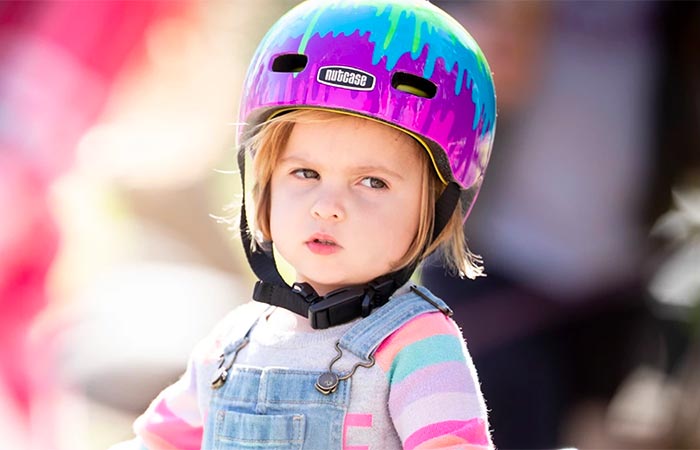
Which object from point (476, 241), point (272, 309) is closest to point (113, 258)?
point (476, 241)

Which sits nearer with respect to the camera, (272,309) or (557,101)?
(272,309)

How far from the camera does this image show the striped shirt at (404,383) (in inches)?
103

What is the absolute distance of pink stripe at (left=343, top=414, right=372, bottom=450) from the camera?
269 cm

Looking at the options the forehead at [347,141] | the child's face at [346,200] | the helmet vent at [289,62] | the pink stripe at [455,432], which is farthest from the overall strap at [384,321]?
the helmet vent at [289,62]

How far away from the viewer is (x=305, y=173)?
9.61 ft

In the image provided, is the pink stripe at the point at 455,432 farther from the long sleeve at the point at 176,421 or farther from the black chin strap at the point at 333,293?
the long sleeve at the point at 176,421

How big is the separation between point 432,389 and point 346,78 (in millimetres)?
795

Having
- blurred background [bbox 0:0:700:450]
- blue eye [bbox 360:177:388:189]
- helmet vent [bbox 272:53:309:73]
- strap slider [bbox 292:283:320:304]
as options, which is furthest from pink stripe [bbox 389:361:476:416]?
blurred background [bbox 0:0:700:450]

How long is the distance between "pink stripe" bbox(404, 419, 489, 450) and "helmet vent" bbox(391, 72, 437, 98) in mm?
843

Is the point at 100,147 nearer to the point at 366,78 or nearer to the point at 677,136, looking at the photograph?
the point at 677,136

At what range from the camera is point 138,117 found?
7672 millimetres

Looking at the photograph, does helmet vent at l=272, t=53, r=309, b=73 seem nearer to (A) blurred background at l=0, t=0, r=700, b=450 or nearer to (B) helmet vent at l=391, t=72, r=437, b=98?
(B) helmet vent at l=391, t=72, r=437, b=98

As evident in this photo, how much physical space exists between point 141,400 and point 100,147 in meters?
1.82

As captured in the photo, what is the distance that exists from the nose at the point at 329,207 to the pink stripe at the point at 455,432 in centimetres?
55
